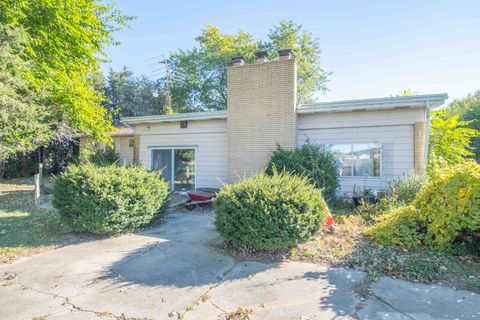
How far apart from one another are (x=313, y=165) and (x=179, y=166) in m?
6.14

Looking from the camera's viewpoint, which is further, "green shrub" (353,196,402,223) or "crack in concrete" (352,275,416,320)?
"green shrub" (353,196,402,223)

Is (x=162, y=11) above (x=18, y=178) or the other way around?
above

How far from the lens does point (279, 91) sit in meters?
9.82

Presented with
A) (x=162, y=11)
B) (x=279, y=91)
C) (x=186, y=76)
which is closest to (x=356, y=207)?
(x=279, y=91)

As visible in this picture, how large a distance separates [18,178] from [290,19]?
25363 mm

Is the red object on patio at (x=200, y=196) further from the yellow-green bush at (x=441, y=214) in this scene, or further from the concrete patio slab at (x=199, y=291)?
the yellow-green bush at (x=441, y=214)

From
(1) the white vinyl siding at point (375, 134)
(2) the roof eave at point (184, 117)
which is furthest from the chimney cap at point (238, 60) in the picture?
(1) the white vinyl siding at point (375, 134)

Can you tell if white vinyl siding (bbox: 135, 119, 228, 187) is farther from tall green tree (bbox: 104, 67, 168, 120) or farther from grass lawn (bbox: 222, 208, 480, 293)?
tall green tree (bbox: 104, 67, 168, 120)

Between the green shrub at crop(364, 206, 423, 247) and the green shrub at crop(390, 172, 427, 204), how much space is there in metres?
1.80

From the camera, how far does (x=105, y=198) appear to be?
5938 mm

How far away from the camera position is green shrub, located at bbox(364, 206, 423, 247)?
5180 mm

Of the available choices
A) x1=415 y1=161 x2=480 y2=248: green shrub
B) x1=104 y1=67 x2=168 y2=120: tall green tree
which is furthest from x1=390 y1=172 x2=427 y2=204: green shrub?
x1=104 y1=67 x2=168 y2=120: tall green tree

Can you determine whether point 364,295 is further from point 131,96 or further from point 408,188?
point 131,96

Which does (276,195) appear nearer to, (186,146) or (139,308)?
(139,308)
